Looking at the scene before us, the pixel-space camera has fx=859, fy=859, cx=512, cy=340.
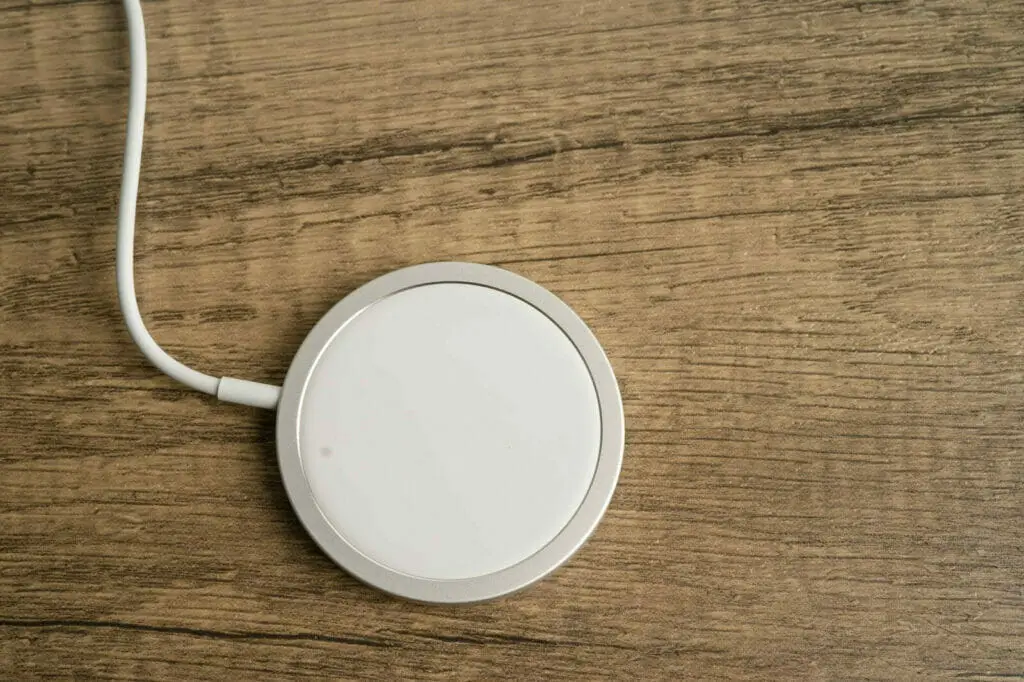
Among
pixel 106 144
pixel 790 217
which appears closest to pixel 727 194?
pixel 790 217

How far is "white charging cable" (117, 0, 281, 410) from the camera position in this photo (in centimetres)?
52

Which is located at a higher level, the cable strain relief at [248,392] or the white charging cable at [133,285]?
the white charging cable at [133,285]

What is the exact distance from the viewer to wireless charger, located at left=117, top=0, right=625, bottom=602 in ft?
1.61

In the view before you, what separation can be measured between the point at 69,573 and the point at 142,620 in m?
0.05

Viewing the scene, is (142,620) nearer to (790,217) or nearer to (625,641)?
(625,641)

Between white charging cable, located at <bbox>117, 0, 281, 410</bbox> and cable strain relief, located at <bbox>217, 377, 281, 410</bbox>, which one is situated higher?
white charging cable, located at <bbox>117, 0, 281, 410</bbox>

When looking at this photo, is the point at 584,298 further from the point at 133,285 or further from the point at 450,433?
the point at 133,285

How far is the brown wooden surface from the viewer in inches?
20.0

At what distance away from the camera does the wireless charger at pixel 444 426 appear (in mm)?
490

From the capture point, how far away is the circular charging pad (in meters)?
0.49

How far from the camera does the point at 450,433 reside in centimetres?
50

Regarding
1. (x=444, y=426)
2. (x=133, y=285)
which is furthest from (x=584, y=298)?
(x=133, y=285)

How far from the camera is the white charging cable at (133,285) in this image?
0.52 meters

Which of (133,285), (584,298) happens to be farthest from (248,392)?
(584,298)
